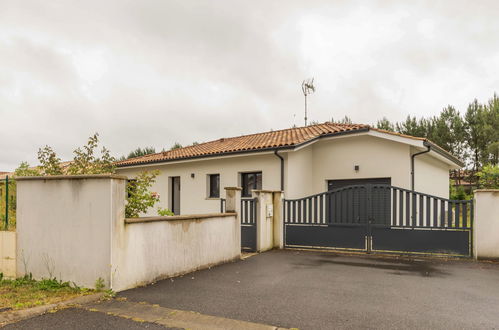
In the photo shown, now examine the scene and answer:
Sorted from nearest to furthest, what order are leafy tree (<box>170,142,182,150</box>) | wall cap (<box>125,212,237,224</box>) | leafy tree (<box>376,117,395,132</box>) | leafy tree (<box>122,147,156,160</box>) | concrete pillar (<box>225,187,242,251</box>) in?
wall cap (<box>125,212,237,224</box>) → concrete pillar (<box>225,187,242,251</box>) → leafy tree (<box>376,117,395,132</box>) → leafy tree (<box>170,142,182,150</box>) → leafy tree (<box>122,147,156,160</box>)

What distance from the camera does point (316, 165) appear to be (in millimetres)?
13578

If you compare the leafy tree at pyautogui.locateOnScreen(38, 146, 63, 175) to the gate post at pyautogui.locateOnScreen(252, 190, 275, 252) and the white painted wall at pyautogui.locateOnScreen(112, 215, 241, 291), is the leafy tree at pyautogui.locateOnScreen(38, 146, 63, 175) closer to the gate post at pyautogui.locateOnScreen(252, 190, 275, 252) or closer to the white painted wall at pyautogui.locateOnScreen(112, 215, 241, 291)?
the white painted wall at pyautogui.locateOnScreen(112, 215, 241, 291)

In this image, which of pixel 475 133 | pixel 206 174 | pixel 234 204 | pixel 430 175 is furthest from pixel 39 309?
pixel 475 133

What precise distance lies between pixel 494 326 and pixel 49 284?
6.31 m

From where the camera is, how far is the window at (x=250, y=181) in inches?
540

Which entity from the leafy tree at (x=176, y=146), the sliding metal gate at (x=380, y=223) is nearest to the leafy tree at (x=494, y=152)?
the sliding metal gate at (x=380, y=223)

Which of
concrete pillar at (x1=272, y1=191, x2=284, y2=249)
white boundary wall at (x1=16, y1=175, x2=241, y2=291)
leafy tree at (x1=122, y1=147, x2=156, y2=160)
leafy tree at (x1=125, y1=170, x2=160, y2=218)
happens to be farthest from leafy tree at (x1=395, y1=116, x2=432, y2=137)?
leafy tree at (x1=122, y1=147, x2=156, y2=160)

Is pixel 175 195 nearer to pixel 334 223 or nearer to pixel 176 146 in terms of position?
pixel 334 223

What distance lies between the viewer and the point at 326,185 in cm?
1323

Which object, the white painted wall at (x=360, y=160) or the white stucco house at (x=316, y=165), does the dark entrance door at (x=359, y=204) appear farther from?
the white painted wall at (x=360, y=160)

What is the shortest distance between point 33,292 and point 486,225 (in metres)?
9.34

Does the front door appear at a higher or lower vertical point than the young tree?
lower

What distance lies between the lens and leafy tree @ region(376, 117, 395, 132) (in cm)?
3246

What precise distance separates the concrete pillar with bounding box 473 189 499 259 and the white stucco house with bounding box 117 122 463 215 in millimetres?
3312
